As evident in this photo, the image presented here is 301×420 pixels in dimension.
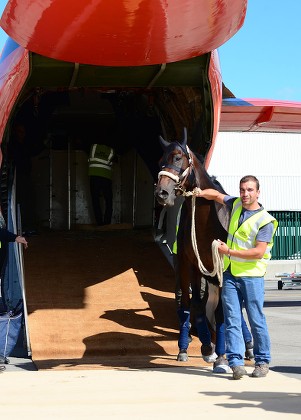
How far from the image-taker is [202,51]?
7.32 metres

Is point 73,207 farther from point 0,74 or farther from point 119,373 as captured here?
point 119,373

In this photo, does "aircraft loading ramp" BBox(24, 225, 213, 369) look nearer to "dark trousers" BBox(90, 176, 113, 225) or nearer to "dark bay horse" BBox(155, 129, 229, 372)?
"dark bay horse" BBox(155, 129, 229, 372)

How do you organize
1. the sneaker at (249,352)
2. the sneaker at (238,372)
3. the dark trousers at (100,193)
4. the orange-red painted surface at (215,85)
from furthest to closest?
the dark trousers at (100,193), the orange-red painted surface at (215,85), the sneaker at (249,352), the sneaker at (238,372)

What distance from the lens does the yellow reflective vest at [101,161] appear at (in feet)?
40.9

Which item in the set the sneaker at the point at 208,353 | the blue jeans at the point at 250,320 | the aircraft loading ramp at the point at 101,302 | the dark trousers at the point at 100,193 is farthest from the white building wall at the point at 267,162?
the blue jeans at the point at 250,320

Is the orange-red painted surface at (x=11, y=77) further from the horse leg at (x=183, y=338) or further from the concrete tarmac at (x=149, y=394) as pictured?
the horse leg at (x=183, y=338)

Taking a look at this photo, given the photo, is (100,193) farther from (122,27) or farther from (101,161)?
(122,27)

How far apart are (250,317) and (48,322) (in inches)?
107

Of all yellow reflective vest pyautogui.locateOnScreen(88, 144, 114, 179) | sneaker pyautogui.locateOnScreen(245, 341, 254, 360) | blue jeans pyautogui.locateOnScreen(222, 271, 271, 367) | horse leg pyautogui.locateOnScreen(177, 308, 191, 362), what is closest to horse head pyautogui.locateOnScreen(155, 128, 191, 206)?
blue jeans pyautogui.locateOnScreen(222, 271, 271, 367)

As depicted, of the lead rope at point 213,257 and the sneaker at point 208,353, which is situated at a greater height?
the lead rope at point 213,257

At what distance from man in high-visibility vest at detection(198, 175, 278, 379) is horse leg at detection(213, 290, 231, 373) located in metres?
0.46

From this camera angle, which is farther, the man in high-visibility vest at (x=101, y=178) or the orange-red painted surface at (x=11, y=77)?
the man in high-visibility vest at (x=101, y=178)

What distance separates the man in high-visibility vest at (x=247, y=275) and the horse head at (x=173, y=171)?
0.64 meters

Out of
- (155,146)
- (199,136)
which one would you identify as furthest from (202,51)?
(155,146)
